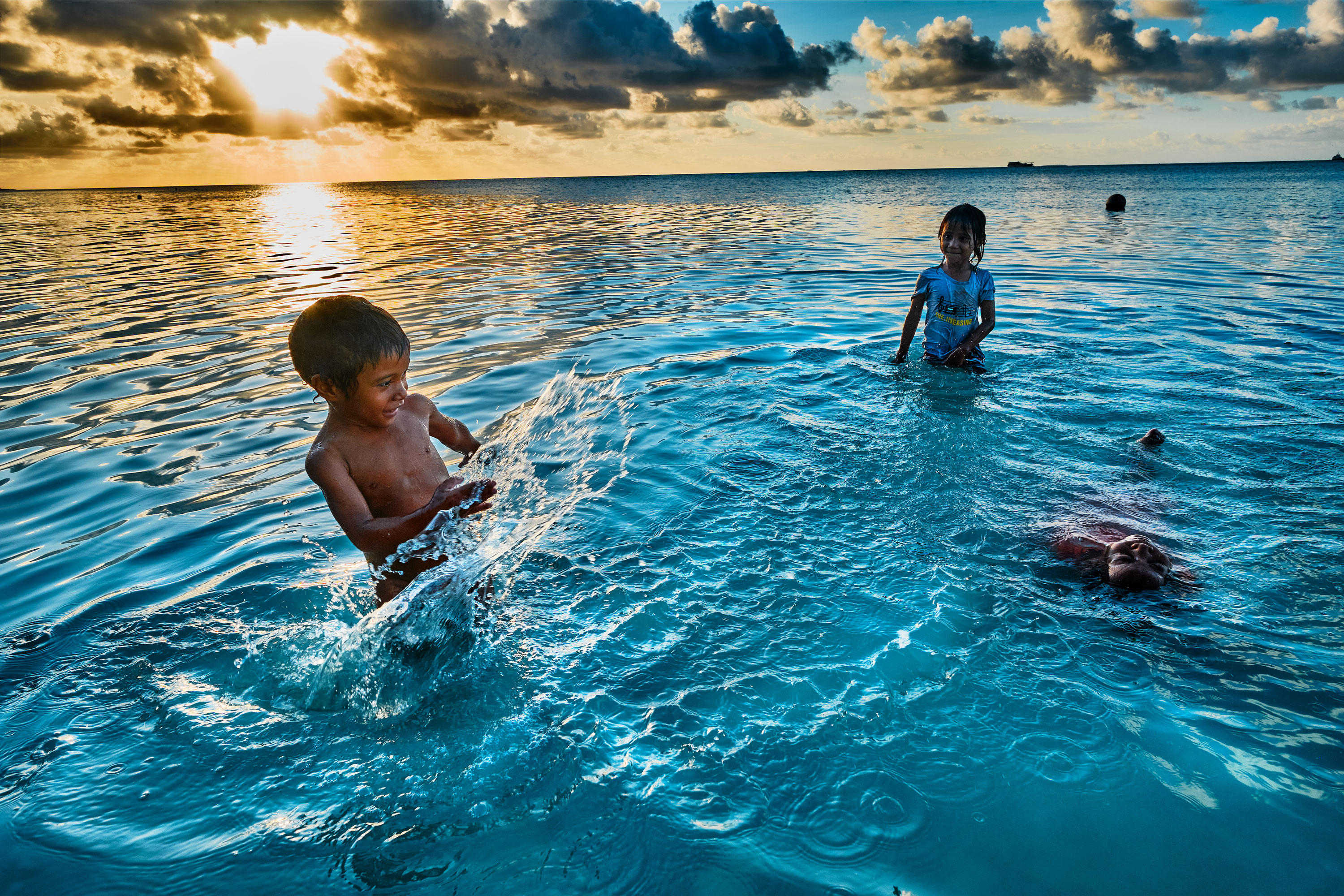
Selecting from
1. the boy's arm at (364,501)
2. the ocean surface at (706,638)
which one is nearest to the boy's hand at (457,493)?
the boy's arm at (364,501)

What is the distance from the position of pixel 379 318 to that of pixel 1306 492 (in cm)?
516

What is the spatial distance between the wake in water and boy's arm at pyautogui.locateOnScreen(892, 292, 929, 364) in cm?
343

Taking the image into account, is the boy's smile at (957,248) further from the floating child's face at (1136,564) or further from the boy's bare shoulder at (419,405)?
the boy's bare shoulder at (419,405)

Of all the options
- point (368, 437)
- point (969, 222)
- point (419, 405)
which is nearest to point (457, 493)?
point (368, 437)

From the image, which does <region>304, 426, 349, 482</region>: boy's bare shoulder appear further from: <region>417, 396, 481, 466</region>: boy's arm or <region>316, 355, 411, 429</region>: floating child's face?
<region>417, 396, 481, 466</region>: boy's arm

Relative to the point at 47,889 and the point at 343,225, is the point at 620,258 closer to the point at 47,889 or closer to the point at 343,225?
the point at 47,889

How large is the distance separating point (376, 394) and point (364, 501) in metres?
0.48

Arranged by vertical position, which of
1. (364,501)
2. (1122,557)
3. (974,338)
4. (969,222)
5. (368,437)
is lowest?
(1122,557)

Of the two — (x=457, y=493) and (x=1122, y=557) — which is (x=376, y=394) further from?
(x=1122, y=557)

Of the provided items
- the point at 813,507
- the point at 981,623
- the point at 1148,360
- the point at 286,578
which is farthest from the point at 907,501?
the point at 1148,360

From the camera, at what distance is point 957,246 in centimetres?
705

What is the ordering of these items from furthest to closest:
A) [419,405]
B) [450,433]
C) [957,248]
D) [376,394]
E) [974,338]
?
[957,248] → [974,338] → [450,433] → [419,405] → [376,394]

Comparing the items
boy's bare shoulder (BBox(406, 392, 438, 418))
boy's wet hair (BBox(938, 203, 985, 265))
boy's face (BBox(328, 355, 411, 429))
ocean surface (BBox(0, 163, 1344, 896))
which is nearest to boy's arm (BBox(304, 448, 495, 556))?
boy's face (BBox(328, 355, 411, 429))

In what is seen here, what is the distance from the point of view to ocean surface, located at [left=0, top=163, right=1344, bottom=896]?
2.20 metres
